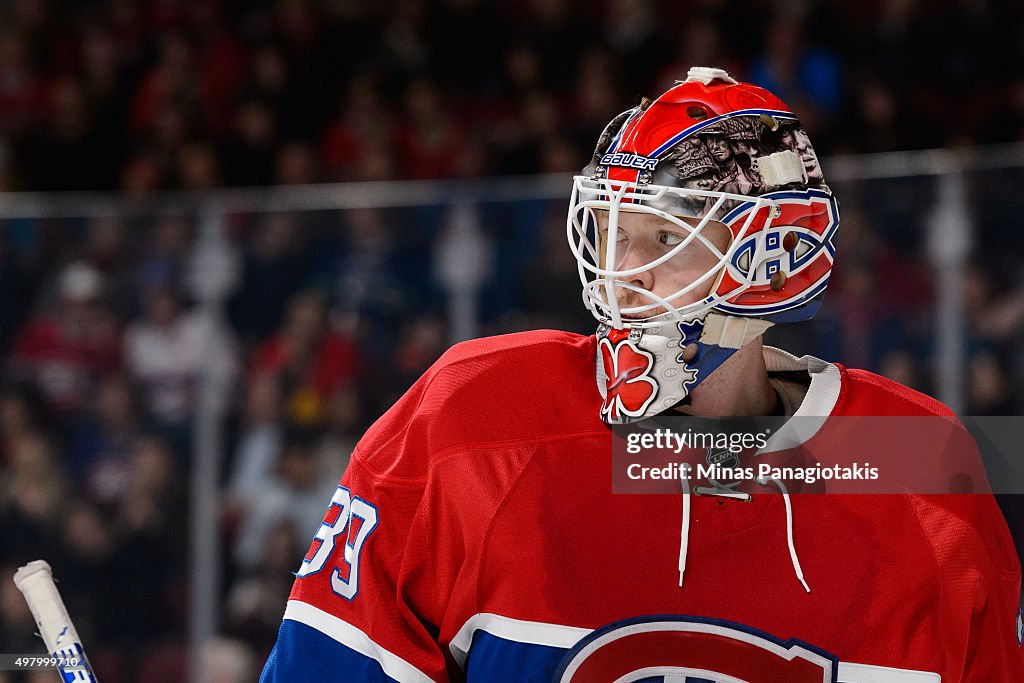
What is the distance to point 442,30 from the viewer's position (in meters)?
5.77

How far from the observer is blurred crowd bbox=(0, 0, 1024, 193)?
16.0 ft

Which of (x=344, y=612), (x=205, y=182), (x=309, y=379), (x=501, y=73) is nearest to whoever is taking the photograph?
(x=344, y=612)

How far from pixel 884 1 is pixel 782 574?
416 centimetres

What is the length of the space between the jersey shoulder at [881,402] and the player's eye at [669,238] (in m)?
0.28

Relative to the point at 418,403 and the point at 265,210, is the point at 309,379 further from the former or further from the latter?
the point at 418,403

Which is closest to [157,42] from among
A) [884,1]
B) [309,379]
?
[309,379]

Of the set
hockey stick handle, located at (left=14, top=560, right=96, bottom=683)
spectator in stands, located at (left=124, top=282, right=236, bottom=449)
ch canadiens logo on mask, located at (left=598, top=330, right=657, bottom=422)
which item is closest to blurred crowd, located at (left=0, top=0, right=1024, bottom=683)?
spectator in stands, located at (left=124, top=282, right=236, bottom=449)

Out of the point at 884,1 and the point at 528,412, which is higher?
the point at 884,1

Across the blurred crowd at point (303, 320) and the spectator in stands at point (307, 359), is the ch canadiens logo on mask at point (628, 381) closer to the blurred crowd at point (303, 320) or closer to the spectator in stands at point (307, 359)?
the blurred crowd at point (303, 320)

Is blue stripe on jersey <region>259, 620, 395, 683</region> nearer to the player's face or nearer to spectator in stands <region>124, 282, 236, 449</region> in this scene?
the player's face

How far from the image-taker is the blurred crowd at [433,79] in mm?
4871

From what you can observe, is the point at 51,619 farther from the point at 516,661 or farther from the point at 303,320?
the point at 303,320

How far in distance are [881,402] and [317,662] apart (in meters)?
0.73

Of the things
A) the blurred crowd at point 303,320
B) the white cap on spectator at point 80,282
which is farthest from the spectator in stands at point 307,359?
the white cap on spectator at point 80,282
